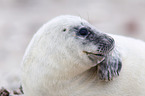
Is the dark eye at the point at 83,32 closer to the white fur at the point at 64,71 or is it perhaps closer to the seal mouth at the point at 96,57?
the white fur at the point at 64,71

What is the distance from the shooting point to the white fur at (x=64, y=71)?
143 inches

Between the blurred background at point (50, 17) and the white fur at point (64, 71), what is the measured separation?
4.13 metres

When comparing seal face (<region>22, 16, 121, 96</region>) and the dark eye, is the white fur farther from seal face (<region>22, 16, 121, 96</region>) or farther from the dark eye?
the dark eye

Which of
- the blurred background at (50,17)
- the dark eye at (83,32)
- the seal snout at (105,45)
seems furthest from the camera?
the blurred background at (50,17)

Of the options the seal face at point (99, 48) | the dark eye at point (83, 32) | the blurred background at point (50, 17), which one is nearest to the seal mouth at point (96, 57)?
the seal face at point (99, 48)

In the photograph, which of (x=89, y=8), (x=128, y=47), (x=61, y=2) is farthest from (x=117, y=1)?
(x=128, y=47)

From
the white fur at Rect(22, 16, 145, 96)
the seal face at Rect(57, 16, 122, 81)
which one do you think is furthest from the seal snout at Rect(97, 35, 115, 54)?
the white fur at Rect(22, 16, 145, 96)

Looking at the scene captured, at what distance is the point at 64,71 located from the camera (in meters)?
3.66

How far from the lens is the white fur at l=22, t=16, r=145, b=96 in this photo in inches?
143

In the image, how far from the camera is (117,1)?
1221 cm

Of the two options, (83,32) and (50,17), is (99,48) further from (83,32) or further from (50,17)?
(50,17)

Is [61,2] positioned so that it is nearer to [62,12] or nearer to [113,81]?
[62,12]

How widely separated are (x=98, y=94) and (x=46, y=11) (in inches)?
336

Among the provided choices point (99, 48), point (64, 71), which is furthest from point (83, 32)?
point (64, 71)
